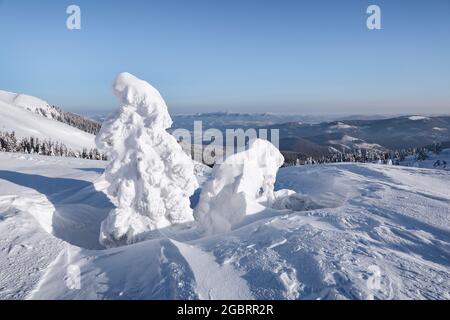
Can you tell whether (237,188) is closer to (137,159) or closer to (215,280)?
(137,159)

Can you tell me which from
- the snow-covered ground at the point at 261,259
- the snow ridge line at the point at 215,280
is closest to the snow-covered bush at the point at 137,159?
the snow-covered ground at the point at 261,259

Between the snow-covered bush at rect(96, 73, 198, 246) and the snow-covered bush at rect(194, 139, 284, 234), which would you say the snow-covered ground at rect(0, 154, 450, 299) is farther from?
the snow-covered bush at rect(96, 73, 198, 246)

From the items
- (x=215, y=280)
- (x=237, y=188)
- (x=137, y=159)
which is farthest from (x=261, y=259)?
(x=137, y=159)

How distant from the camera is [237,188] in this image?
22.4 m

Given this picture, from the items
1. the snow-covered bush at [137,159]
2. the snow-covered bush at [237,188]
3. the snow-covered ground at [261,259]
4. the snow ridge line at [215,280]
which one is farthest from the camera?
the snow-covered bush at [237,188]

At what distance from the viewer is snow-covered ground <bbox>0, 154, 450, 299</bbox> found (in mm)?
11156

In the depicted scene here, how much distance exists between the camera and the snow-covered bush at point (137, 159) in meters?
20.8

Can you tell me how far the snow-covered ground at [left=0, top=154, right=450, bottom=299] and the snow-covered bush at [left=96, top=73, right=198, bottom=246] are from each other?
154 cm

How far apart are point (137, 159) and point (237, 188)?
6380mm

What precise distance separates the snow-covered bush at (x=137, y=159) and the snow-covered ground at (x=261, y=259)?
5.05 feet

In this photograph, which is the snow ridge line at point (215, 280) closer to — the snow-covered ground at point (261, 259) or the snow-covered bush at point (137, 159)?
the snow-covered ground at point (261, 259)

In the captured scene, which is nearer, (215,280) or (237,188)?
(215,280)
